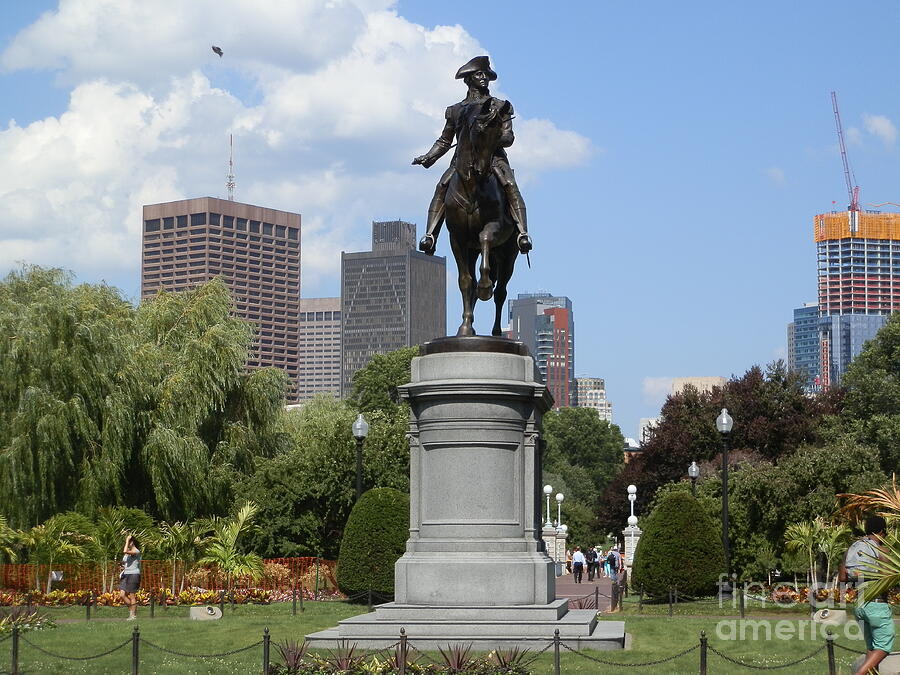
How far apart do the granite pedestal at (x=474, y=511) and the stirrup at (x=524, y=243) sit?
1436mm

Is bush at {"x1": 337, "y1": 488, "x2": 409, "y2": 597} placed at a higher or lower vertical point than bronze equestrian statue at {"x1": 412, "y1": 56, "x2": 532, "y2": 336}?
lower

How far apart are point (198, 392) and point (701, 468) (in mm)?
26963

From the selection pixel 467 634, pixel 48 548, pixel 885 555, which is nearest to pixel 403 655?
pixel 467 634

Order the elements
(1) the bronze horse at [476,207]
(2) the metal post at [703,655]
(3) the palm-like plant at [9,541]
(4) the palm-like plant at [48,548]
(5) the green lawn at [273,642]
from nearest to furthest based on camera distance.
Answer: (2) the metal post at [703,655] < (5) the green lawn at [273,642] < (1) the bronze horse at [476,207] < (4) the palm-like plant at [48,548] < (3) the palm-like plant at [9,541]

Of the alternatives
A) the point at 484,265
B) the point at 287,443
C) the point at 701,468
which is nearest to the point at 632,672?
the point at 484,265

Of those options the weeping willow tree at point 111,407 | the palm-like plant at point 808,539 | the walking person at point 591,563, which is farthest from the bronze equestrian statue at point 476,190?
the walking person at point 591,563

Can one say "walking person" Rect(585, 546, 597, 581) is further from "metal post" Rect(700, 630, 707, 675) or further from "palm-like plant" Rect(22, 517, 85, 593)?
"metal post" Rect(700, 630, 707, 675)

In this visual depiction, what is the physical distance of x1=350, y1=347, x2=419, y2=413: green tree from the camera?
75.8 metres

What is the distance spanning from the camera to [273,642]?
52.7 feet

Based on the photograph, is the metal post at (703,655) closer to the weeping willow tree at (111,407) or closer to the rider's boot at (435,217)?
the rider's boot at (435,217)

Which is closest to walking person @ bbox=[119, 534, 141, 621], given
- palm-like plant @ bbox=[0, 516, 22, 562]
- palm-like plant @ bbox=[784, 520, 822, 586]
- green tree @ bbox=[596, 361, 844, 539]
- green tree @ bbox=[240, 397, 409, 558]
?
palm-like plant @ bbox=[0, 516, 22, 562]

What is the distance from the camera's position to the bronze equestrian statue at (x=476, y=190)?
19.0m

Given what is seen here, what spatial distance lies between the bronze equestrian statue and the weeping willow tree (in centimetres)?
1967

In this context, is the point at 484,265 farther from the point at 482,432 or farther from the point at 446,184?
the point at 482,432
